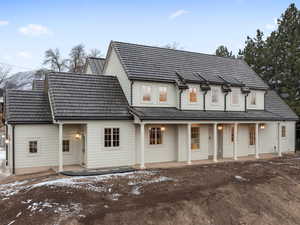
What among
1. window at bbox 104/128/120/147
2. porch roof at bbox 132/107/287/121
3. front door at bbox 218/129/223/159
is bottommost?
front door at bbox 218/129/223/159

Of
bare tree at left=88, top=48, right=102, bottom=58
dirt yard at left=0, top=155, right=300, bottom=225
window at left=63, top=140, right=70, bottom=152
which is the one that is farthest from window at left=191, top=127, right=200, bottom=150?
bare tree at left=88, top=48, right=102, bottom=58

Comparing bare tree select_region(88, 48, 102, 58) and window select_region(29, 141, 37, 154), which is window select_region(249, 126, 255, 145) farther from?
bare tree select_region(88, 48, 102, 58)

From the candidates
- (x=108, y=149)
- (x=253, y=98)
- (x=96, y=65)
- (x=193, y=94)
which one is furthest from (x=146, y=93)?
(x=253, y=98)

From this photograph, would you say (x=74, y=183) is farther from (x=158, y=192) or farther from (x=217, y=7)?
(x=217, y=7)

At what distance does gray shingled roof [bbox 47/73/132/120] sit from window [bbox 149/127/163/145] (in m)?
1.78

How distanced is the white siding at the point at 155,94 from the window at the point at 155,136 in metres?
1.45

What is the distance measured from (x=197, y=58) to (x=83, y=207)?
43.8 ft

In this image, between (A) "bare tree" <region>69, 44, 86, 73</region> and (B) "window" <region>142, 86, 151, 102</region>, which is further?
(A) "bare tree" <region>69, 44, 86, 73</region>

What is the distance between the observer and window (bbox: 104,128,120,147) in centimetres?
1201

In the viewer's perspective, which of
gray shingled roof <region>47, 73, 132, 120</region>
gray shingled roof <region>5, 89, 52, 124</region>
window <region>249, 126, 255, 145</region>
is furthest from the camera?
window <region>249, 126, 255, 145</region>

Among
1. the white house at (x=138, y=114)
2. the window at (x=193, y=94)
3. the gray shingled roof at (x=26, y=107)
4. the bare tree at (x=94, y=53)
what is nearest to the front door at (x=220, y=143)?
the white house at (x=138, y=114)

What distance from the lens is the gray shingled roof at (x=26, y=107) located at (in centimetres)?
1156

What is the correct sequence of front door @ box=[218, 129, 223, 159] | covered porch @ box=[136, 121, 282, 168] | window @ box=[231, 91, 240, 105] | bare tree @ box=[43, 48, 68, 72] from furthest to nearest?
bare tree @ box=[43, 48, 68, 72], window @ box=[231, 91, 240, 105], front door @ box=[218, 129, 223, 159], covered porch @ box=[136, 121, 282, 168]

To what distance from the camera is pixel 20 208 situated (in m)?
6.62
